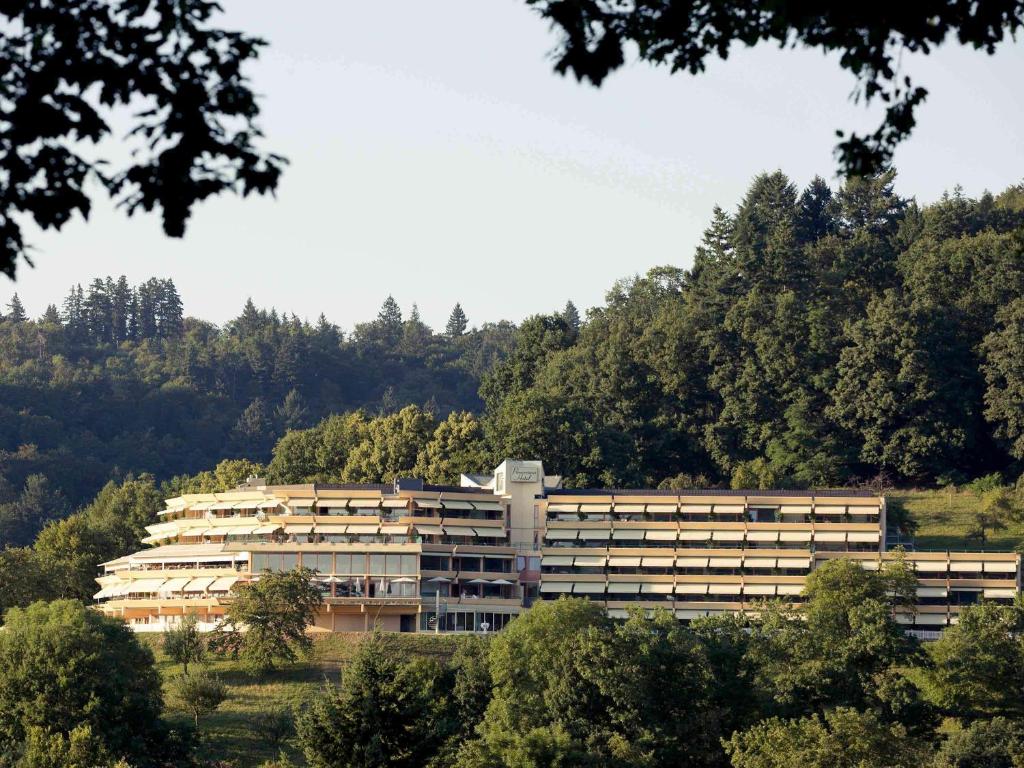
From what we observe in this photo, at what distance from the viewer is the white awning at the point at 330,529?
13150cm

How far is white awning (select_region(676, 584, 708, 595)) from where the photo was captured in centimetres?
13088

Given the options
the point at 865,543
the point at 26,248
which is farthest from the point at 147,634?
the point at 26,248

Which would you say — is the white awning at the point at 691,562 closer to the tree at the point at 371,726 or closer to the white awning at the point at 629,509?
the white awning at the point at 629,509

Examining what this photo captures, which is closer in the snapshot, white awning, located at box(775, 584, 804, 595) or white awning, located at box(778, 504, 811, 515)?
white awning, located at box(775, 584, 804, 595)

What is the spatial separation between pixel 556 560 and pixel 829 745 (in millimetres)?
46381

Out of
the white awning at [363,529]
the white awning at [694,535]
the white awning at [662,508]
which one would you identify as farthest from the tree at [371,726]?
the white awning at [662,508]

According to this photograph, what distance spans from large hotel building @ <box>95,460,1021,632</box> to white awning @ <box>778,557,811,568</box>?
0.12 metres

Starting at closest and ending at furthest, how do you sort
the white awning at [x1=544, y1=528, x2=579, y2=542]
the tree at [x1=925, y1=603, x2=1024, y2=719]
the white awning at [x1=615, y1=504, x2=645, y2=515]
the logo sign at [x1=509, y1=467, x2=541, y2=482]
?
the tree at [x1=925, y1=603, x2=1024, y2=719] < the white awning at [x1=544, y1=528, x2=579, y2=542] < the white awning at [x1=615, y1=504, x2=645, y2=515] < the logo sign at [x1=509, y1=467, x2=541, y2=482]

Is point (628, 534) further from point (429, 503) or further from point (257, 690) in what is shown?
point (257, 690)

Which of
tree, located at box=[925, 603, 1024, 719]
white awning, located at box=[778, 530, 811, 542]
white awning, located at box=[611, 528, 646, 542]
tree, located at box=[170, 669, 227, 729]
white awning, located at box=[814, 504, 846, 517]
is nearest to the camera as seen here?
tree, located at box=[925, 603, 1024, 719]

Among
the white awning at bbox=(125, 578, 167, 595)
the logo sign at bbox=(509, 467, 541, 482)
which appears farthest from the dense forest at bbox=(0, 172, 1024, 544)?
the white awning at bbox=(125, 578, 167, 595)

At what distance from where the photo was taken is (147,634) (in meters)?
127

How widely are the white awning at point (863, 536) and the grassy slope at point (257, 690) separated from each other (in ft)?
90.8

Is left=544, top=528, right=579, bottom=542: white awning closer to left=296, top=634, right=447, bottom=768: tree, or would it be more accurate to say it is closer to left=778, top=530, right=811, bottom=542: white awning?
left=778, top=530, right=811, bottom=542: white awning
